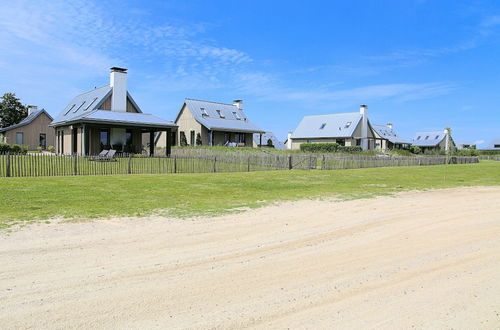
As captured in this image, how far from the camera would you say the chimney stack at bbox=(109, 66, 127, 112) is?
33.4m

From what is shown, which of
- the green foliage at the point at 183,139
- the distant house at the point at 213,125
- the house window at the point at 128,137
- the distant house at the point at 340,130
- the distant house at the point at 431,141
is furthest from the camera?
the distant house at the point at 431,141

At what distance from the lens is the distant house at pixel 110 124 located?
2927 centimetres

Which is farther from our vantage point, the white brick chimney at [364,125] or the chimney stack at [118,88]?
the white brick chimney at [364,125]

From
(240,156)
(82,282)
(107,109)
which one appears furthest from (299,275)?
(107,109)

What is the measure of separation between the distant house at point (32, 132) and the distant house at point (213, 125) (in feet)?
51.3

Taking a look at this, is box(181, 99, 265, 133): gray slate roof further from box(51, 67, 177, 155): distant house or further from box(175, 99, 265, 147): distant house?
box(51, 67, 177, 155): distant house

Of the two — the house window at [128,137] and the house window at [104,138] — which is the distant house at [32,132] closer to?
the house window at [104,138]

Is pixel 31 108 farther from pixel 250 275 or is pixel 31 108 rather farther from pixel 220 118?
pixel 250 275

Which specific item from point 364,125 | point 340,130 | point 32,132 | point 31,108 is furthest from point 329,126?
point 31,108

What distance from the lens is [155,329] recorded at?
3.77 metres

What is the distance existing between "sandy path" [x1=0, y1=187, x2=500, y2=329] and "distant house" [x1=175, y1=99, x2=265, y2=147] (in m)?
34.6

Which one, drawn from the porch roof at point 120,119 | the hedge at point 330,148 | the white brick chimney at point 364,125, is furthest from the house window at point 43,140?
the white brick chimney at point 364,125

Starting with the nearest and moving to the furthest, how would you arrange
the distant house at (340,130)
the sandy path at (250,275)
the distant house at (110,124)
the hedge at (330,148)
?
the sandy path at (250,275) < the distant house at (110,124) < the hedge at (330,148) < the distant house at (340,130)

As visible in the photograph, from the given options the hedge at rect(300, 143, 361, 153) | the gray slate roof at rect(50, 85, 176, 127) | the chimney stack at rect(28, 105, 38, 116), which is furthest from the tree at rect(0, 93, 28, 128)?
the hedge at rect(300, 143, 361, 153)
